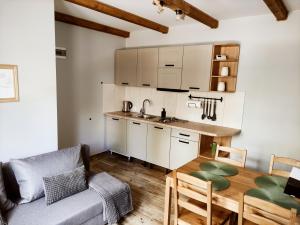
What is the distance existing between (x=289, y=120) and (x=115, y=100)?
10.3 ft

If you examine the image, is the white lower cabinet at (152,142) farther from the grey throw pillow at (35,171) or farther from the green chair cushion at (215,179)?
the grey throw pillow at (35,171)

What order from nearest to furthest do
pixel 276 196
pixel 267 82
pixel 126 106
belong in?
pixel 276 196, pixel 267 82, pixel 126 106

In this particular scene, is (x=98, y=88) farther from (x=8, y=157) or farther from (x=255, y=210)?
(x=255, y=210)

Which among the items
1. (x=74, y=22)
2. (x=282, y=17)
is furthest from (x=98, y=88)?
(x=282, y=17)

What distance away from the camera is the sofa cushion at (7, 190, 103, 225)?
6.29 feet

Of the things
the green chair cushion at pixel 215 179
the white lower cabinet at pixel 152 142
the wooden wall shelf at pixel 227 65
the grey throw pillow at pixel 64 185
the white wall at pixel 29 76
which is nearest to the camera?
the green chair cushion at pixel 215 179

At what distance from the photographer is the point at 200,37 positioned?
370 cm

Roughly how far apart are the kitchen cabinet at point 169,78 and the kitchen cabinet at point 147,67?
0.12 meters

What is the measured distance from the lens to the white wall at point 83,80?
3736 millimetres

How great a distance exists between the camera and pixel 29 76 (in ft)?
7.96

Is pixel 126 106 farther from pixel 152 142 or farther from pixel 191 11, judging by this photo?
pixel 191 11

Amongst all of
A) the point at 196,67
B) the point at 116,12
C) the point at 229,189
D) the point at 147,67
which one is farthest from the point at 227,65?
the point at 229,189

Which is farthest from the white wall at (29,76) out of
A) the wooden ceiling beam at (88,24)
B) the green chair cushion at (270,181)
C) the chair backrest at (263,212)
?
the green chair cushion at (270,181)

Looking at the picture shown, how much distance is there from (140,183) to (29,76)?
218 centimetres
